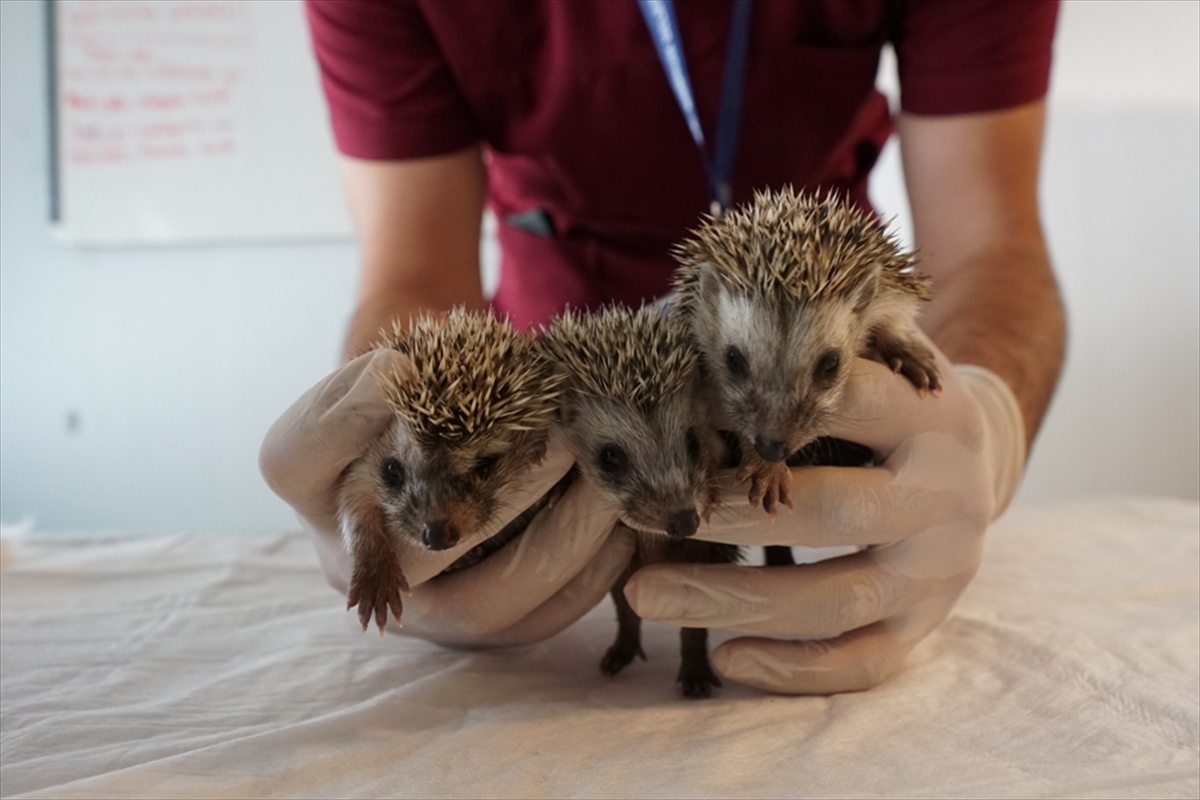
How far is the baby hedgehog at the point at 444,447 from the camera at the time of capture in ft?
3.26

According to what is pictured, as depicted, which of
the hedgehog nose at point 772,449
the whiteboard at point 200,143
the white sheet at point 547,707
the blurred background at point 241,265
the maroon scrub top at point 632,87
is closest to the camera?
the white sheet at point 547,707

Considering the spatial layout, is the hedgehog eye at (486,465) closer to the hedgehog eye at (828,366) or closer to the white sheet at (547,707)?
the white sheet at (547,707)

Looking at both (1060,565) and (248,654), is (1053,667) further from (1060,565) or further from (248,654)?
(248,654)

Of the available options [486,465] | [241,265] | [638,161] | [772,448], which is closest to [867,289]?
[772,448]

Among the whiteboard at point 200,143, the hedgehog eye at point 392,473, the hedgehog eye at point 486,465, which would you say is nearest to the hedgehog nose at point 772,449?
the hedgehog eye at point 486,465

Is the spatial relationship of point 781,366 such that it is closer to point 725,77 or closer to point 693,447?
point 693,447

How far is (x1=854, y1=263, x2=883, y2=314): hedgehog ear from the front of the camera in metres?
1.04

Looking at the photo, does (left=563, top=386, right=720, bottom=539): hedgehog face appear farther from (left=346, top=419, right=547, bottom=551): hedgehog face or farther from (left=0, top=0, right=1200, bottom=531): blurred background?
(left=0, top=0, right=1200, bottom=531): blurred background

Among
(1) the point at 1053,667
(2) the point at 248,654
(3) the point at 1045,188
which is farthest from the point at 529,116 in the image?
(3) the point at 1045,188

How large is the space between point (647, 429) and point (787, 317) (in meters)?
0.20

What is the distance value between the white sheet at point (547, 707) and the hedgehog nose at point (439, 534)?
177mm

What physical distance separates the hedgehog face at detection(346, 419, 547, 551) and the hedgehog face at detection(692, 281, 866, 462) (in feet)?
0.82

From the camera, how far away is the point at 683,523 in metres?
0.98

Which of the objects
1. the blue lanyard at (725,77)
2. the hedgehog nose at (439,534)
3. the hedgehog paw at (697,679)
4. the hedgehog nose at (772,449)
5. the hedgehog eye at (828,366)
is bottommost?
the hedgehog paw at (697,679)
